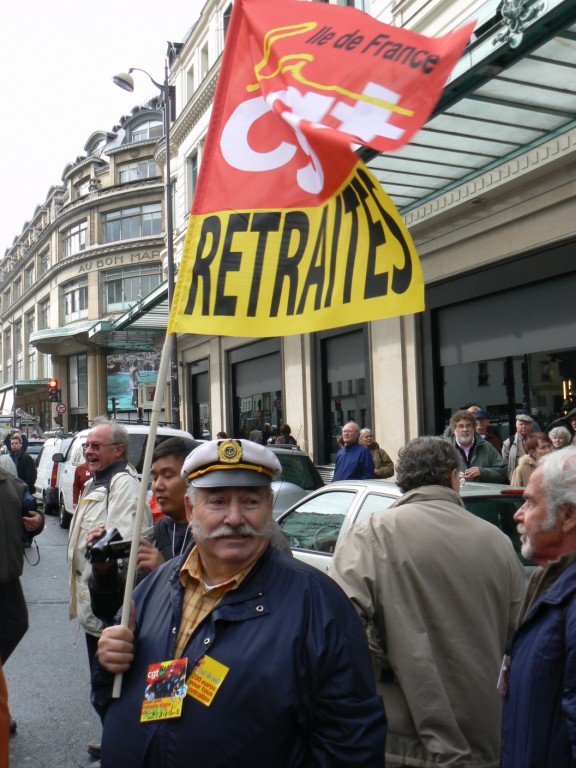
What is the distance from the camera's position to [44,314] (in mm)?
66875

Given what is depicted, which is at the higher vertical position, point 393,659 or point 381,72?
point 381,72

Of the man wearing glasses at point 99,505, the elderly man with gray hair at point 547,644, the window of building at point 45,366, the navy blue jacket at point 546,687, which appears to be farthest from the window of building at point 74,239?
the navy blue jacket at point 546,687

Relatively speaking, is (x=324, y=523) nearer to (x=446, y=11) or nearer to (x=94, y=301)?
(x=446, y=11)

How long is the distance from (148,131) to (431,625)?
2368 inches

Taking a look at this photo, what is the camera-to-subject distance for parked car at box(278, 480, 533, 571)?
17.6ft

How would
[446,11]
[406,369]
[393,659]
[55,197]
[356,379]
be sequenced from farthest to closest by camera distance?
[55,197], [356,379], [406,369], [446,11], [393,659]

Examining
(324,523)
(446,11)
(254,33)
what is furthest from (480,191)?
(254,33)

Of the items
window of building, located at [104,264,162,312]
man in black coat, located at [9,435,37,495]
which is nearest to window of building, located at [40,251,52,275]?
window of building, located at [104,264,162,312]

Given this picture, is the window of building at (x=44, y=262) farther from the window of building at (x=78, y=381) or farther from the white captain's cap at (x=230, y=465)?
the white captain's cap at (x=230, y=465)

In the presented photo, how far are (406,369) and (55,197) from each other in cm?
5495

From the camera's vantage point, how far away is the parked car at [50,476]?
16.3 metres

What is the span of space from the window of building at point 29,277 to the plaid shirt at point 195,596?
73594 mm

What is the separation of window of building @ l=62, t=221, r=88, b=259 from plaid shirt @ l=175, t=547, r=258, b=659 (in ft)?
187

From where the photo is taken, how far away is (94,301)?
54.2m
